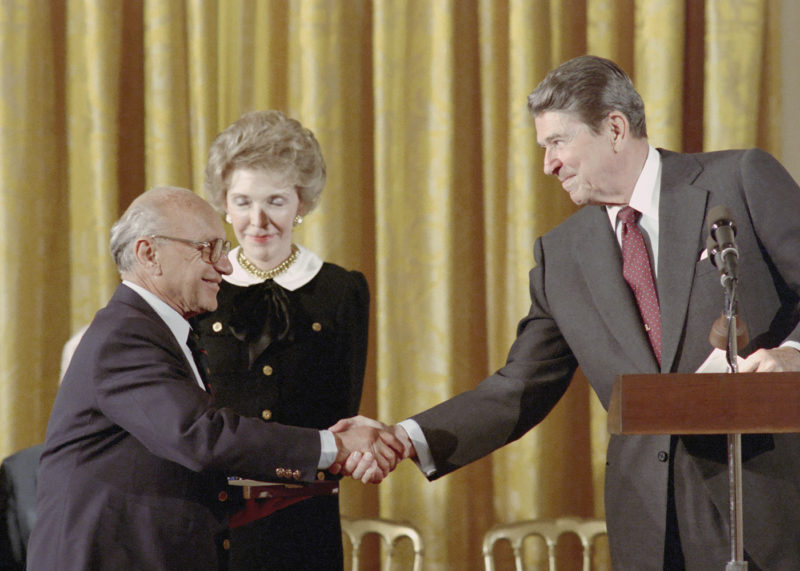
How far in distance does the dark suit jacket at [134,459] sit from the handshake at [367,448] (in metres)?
0.38

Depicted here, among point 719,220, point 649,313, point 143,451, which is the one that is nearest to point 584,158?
point 649,313

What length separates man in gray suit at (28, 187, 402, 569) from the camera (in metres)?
2.05

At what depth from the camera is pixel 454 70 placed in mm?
3783

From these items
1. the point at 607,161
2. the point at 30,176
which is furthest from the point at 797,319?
the point at 30,176

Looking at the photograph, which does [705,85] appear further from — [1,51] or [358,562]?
[1,51]

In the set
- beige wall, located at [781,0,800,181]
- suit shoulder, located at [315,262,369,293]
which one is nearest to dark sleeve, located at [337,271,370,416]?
suit shoulder, located at [315,262,369,293]

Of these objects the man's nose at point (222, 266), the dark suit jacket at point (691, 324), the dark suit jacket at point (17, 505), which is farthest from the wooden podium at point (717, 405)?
the dark suit jacket at point (17, 505)

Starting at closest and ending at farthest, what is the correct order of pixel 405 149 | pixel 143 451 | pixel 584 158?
pixel 143 451 < pixel 584 158 < pixel 405 149

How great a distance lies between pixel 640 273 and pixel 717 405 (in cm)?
82

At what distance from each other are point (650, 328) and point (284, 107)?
2.02 metres

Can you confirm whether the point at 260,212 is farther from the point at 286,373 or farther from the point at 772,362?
the point at 772,362

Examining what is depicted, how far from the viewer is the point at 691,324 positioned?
90.1 inches

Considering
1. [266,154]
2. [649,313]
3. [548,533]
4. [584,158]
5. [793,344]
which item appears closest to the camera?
[793,344]

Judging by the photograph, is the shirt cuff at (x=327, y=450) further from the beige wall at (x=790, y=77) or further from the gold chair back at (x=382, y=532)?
the beige wall at (x=790, y=77)
